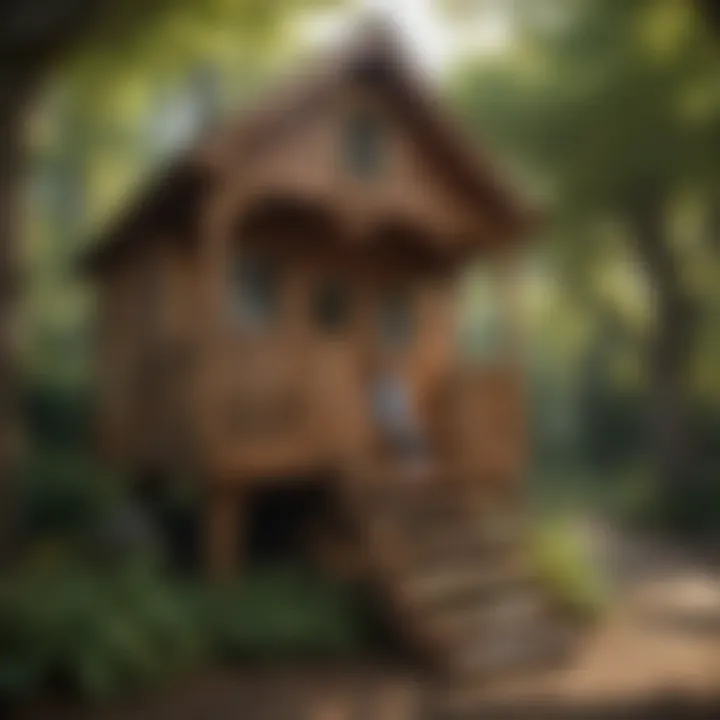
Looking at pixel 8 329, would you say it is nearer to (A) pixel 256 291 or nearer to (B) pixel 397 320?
(A) pixel 256 291

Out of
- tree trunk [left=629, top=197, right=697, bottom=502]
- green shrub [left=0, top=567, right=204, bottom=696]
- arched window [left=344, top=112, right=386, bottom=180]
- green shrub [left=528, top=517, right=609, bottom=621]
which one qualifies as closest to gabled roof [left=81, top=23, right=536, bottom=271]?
arched window [left=344, top=112, right=386, bottom=180]

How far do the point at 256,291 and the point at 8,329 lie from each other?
2.69 meters

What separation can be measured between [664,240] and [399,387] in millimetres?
3054

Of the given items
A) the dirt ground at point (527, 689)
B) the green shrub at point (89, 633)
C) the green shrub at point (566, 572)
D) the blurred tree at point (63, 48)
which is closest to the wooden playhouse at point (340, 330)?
the green shrub at point (566, 572)

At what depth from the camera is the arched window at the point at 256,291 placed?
8156mm

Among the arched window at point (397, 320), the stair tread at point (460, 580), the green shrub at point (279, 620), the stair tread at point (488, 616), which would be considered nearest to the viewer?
the green shrub at point (279, 620)

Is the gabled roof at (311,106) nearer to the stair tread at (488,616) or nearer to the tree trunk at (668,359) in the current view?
the tree trunk at (668,359)

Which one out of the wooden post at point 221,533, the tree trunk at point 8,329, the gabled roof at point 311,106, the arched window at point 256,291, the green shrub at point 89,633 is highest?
the gabled roof at point 311,106

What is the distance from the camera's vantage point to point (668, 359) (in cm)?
951

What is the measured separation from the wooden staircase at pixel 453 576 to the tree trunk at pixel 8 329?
2.61m

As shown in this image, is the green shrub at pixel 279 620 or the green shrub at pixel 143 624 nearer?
the green shrub at pixel 143 624

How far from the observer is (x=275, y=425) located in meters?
7.14

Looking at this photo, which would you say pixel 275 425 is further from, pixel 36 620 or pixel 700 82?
pixel 700 82

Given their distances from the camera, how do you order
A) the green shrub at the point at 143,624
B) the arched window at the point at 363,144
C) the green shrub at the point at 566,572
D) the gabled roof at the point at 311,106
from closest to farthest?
the green shrub at the point at 143,624, the gabled roof at the point at 311,106, the green shrub at the point at 566,572, the arched window at the point at 363,144
